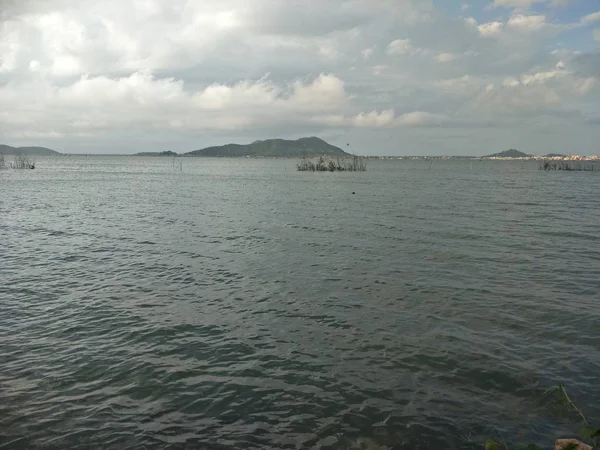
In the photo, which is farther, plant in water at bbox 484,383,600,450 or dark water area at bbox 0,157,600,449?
dark water area at bbox 0,157,600,449

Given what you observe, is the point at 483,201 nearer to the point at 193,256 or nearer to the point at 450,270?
the point at 450,270

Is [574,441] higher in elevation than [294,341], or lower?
higher

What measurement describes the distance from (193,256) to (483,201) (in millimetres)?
45090

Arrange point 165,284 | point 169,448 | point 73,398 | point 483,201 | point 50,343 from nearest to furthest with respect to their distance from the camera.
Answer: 1. point 169,448
2. point 73,398
3. point 50,343
4. point 165,284
5. point 483,201

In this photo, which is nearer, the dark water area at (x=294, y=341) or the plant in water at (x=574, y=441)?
the plant in water at (x=574, y=441)

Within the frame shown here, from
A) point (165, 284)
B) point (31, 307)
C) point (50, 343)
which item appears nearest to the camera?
point (50, 343)

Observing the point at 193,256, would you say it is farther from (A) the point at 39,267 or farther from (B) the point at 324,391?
(B) the point at 324,391

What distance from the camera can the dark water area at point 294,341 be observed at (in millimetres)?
9625

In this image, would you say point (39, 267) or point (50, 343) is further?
point (39, 267)

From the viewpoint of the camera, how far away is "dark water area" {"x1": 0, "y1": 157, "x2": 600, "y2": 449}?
9.62 meters

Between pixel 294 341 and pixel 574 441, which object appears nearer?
pixel 574 441

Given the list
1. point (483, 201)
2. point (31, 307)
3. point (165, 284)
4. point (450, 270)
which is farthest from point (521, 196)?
point (31, 307)

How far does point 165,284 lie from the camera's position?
20.3 m

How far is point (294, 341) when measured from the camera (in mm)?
14023
